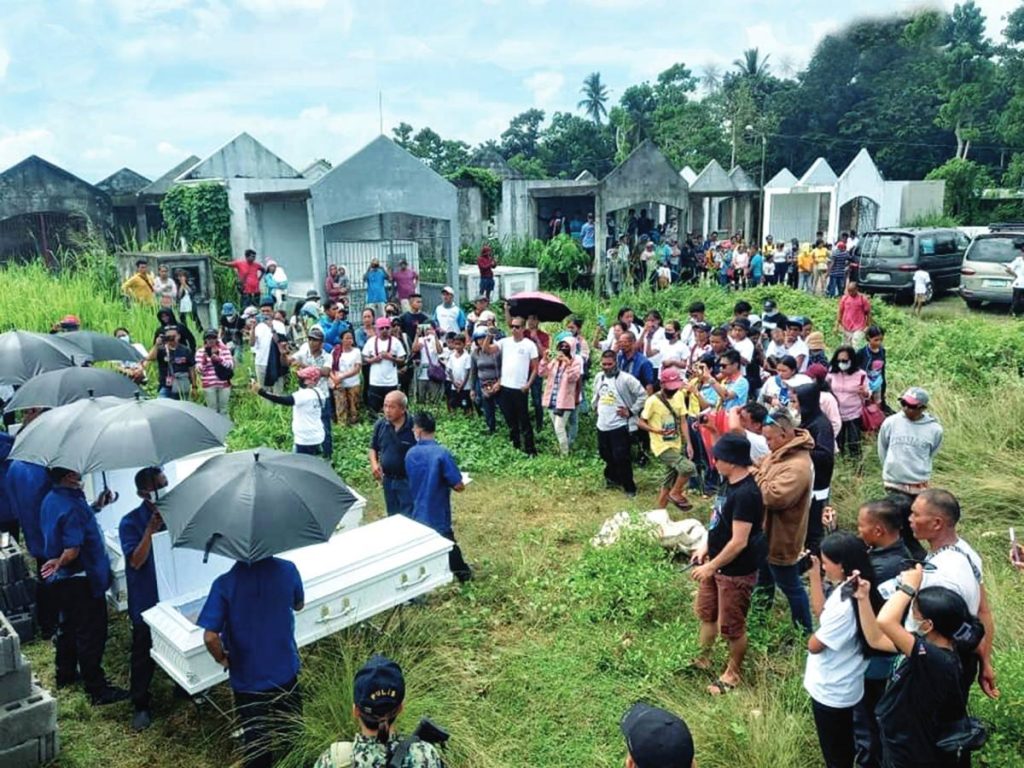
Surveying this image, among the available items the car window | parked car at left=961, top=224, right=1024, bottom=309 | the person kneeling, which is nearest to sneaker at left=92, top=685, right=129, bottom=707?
the person kneeling

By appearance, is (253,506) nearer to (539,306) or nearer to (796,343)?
(796,343)

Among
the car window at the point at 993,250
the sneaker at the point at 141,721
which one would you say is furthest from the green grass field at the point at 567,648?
the car window at the point at 993,250

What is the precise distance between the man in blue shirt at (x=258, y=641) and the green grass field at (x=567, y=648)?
0.66ft

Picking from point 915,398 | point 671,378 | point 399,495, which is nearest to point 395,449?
point 399,495

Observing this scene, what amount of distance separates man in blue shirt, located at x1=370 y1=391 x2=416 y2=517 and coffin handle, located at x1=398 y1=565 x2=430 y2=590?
936mm

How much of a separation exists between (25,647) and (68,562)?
1.49 m

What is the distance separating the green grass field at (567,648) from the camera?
14.1ft

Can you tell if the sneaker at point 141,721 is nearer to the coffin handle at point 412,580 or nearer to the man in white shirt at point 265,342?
the coffin handle at point 412,580

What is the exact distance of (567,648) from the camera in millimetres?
5406

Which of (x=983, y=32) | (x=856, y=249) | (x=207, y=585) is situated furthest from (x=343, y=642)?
(x=983, y=32)

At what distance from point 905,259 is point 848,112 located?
38922 mm

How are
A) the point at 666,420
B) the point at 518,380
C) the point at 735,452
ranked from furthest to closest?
the point at 518,380 < the point at 666,420 < the point at 735,452

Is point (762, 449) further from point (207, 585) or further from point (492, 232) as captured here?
point (492, 232)

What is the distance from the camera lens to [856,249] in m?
19.2
